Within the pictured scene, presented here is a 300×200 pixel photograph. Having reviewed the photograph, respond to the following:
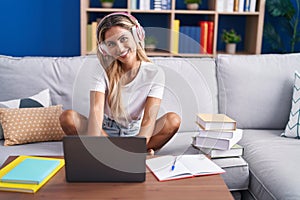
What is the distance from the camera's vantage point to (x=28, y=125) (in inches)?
73.7

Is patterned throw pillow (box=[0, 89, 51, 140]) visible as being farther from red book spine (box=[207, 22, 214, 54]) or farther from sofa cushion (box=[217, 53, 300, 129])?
red book spine (box=[207, 22, 214, 54])

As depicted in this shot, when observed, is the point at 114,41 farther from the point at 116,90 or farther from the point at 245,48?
the point at 245,48

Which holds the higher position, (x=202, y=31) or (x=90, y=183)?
(x=202, y=31)

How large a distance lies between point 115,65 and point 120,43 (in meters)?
0.23

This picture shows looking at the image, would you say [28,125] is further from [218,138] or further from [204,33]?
[204,33]

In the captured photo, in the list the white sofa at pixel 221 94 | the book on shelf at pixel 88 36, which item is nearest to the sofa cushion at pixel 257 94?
the white sofa at pixel 221 94

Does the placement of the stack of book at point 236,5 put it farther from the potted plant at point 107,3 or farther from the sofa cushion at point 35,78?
the sofa cushion at point 35,78

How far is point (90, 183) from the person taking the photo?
4.33 feet

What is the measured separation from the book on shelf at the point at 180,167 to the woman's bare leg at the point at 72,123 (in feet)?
1.42

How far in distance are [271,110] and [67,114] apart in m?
1.13

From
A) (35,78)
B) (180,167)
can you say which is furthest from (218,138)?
(35,78)

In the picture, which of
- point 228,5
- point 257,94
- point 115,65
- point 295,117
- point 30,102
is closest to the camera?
point 115,65

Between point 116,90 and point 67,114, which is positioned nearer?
point 116,90

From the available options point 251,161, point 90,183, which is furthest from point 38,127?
point 251,161
